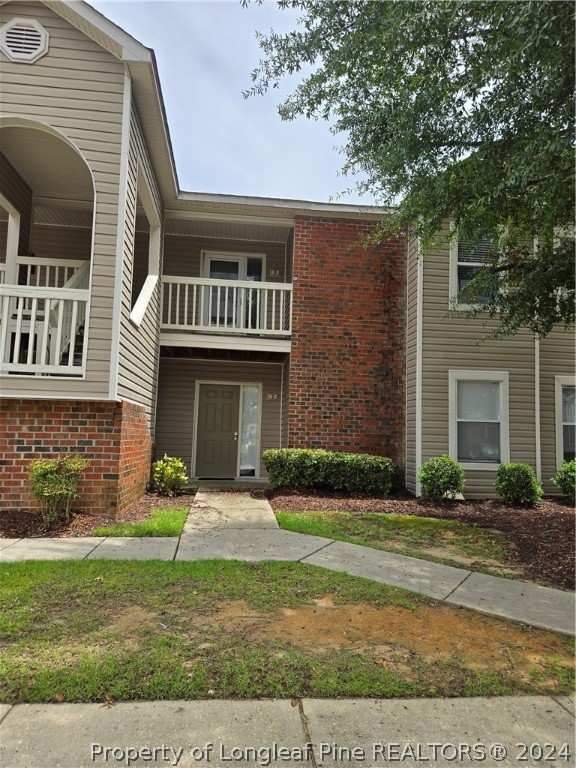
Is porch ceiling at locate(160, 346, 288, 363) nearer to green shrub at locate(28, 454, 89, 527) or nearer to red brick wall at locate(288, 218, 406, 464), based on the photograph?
red brick wall at locate(288, 218, 406, 464)

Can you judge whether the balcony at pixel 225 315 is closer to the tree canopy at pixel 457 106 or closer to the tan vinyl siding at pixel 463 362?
the tan vinyl siding at pixel 463 362

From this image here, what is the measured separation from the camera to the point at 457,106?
17.6 feet

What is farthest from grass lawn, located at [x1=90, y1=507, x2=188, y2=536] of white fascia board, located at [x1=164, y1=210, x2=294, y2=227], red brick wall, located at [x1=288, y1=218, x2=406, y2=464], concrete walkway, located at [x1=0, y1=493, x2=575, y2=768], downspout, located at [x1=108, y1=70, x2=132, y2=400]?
white fascia board, located at [x1=164, y1=210, x2=294, y2=227]

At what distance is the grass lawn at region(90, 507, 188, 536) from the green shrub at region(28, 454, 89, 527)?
51cm

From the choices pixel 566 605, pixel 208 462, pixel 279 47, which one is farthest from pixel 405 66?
pixel 208 462

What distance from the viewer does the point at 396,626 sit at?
10.6ft

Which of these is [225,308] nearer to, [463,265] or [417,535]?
[463,265]

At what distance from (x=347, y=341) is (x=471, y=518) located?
13.7 ft

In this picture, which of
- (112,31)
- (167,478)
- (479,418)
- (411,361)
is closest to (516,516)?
(479,418)

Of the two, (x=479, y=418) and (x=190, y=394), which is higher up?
(x=190, y=394)

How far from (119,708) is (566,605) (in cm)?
336

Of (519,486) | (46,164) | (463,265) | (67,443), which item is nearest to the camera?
(67,443)

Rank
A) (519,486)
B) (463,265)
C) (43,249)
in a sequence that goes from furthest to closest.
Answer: (43,249) → (463,265) → (519,486)

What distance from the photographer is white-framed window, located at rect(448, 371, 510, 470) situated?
933cm
